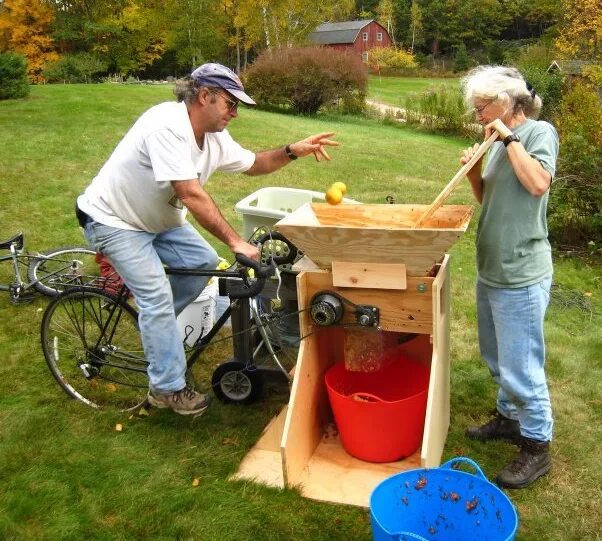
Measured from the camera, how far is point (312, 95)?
65.8ft

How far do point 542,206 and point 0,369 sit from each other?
11.3ft

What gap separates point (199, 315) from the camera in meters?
4.25

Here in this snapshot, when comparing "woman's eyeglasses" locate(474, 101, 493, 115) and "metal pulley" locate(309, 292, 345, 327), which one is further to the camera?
"metal pulley" locate(309, 292, 345, 327)

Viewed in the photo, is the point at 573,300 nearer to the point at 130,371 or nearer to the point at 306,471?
the point at 306,471

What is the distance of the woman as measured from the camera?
2697mm

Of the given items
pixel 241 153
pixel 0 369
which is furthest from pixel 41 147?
pixel 241 153

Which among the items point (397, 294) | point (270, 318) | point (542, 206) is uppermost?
point (542, 206)

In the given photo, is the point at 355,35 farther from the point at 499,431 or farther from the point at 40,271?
the point at 499,431

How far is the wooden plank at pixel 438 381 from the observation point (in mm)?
2881

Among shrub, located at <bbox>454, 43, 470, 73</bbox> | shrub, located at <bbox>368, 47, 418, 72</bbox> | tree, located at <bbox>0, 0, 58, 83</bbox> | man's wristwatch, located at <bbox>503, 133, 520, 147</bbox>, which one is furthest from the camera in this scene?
shrub, located at <bbox>454, 43, 470, 73</bbox>

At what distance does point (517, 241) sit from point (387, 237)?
571 millimetres

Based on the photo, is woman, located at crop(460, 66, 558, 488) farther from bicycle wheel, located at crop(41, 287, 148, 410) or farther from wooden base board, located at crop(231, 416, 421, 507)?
bicycle wheel, located at crop(41, 287, 148, 410)

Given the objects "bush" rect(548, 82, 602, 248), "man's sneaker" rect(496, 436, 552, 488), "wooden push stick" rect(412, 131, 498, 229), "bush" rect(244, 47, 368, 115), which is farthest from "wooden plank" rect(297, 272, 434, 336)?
"bush" rect(244, 47, 368, 115)

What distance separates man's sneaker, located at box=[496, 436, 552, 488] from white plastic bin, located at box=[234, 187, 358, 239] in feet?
5.94
